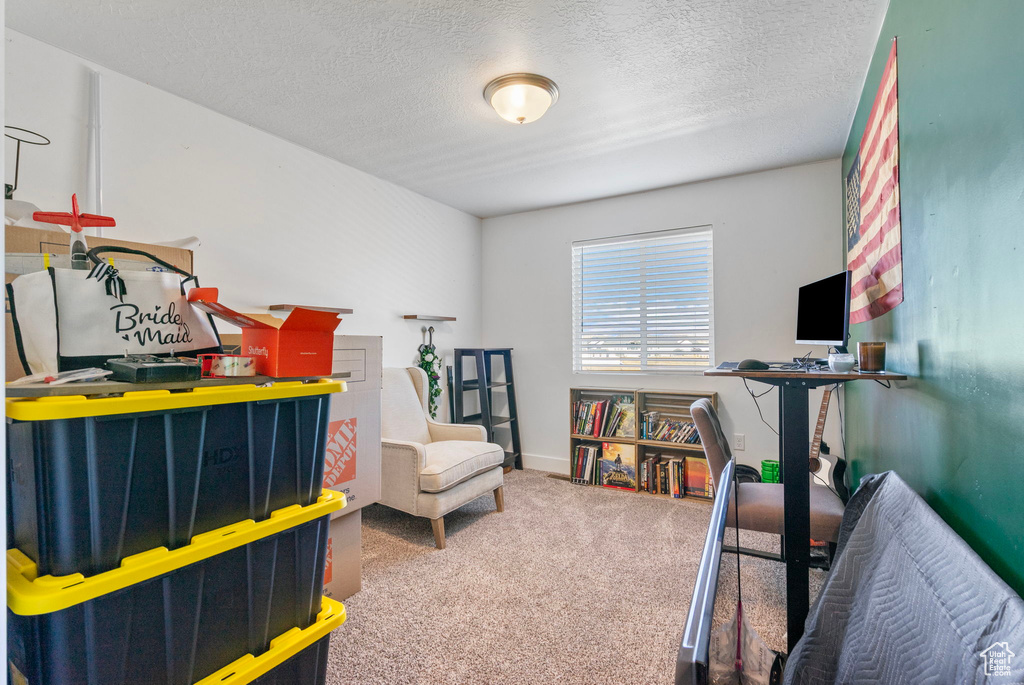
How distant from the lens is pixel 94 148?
2098 millimetres

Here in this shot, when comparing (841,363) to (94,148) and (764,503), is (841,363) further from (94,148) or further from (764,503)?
(94,148)

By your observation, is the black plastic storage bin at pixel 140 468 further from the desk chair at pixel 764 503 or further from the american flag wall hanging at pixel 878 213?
the american flag wall hanging at pixel 878 213

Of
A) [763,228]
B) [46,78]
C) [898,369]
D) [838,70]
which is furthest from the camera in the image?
[763,228]

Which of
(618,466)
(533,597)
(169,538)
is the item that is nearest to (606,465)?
(618,466)

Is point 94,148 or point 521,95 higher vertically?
point 521,95

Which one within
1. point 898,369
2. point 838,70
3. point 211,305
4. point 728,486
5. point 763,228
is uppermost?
point 838,70

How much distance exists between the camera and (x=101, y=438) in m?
0.85

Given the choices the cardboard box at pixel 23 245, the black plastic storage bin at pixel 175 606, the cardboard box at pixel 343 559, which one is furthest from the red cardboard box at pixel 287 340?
the cardboard box at pixel 343 559

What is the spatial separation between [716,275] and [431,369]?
2.38m

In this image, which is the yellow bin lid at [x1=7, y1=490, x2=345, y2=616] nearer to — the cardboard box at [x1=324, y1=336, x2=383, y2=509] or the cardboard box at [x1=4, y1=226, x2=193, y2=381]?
the cardboard box at [x1=4, y1=226, x2=193, y2=381]

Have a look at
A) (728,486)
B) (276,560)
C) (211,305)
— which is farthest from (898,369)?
(211,305)

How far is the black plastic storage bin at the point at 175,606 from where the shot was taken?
80 cm

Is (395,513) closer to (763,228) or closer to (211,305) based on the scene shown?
(211,305)

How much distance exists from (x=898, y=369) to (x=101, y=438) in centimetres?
227
